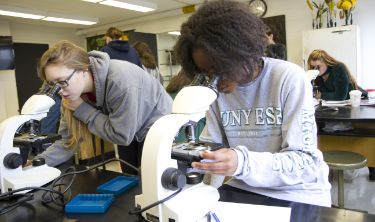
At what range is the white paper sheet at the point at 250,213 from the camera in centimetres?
70

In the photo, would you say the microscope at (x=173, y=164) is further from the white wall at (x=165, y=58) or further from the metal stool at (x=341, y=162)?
the white wall at (x=165, y=58)

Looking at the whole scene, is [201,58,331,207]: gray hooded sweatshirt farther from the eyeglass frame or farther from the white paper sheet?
the eyeglass frame

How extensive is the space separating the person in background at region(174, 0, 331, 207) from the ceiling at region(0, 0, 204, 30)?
4.38 meters

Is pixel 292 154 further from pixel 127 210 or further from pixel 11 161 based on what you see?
pixel 11 161

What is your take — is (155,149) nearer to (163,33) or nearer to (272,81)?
(272,81)

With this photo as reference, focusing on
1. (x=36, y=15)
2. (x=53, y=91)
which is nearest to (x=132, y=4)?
(x=36, y=15)

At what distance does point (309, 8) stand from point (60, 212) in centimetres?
464

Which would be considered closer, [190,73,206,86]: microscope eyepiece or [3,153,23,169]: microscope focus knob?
[190,73,206,86]: microscope eyepiece

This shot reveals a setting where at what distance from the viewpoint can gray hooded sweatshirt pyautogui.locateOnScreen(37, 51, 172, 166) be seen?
1.18 m

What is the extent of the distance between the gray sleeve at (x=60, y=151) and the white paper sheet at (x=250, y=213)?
0.79 m

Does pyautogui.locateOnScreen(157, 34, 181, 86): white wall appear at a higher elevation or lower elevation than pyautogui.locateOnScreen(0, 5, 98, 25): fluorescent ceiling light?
lower

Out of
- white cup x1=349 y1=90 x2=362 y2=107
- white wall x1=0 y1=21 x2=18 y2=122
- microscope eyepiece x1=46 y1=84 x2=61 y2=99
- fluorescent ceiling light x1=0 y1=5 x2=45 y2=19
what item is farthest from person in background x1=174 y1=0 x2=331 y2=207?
white wall x1=0 y1=21 x2=18 y2=122

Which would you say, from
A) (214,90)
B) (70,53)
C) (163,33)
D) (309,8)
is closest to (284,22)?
(309,8)

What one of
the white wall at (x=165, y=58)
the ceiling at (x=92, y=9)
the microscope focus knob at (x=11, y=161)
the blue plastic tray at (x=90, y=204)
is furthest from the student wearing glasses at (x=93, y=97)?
the white wall at (x=165, y=58)
